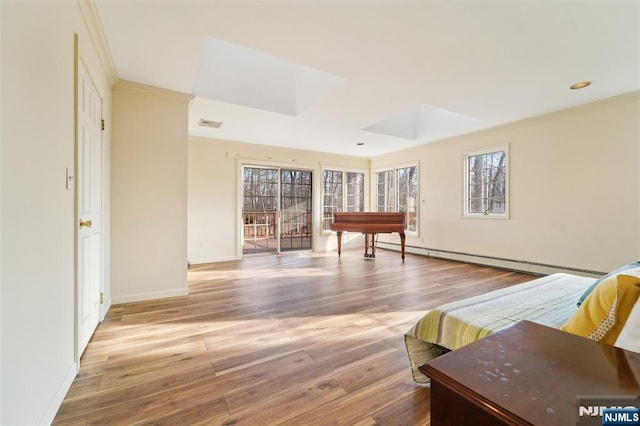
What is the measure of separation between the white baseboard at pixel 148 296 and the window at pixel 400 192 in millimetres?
5050

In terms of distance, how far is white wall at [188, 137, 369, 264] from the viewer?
5371mm

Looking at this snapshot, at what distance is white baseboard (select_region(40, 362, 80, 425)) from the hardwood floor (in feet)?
0.11

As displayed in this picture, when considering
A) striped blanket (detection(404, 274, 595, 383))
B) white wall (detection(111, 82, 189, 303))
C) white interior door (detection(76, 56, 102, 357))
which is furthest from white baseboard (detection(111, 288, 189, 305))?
striped blanket (detection(404, 274, 595, 383))

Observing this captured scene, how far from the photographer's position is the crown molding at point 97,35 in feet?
6.28

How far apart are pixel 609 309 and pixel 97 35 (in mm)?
3549

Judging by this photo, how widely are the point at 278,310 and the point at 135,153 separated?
7.70 ft

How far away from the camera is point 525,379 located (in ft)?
2.15

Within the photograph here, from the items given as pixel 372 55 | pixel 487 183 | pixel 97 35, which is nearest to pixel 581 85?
pixel 487 183

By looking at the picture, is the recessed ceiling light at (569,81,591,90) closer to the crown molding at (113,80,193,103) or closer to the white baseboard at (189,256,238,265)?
the crown molding at (113,80,193,103)

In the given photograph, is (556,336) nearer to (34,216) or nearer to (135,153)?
(34,216)

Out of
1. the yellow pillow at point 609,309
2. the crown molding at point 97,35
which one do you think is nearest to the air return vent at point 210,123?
the crown molding at point 97,35

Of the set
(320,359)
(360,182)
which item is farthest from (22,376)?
(360,182)

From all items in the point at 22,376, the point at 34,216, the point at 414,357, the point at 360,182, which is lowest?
the point at 414,357

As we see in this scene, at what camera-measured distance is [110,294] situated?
9.76 feet
